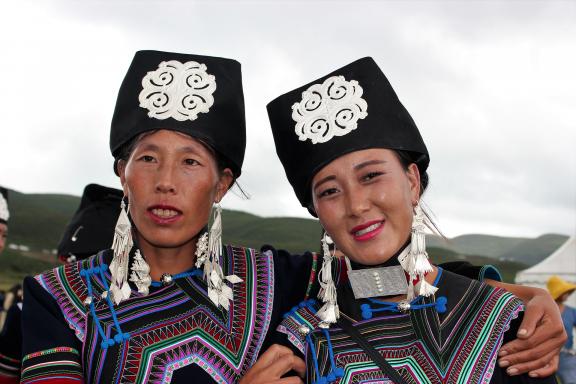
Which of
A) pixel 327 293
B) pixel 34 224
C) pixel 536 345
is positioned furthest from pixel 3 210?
pixel 34 224

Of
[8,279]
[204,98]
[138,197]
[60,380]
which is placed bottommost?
[8,279]

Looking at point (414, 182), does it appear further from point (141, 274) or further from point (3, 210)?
point (3, 210)

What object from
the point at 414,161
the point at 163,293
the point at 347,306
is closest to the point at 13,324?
the point at 163,293

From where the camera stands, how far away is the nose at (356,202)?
245 centimetres

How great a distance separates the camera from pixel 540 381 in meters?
2.32

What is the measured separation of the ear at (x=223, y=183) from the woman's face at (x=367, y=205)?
59 cm

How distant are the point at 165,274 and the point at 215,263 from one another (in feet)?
0.81

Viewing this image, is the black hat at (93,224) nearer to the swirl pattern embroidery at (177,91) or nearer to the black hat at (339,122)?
the swirl pattern embroidery at (177,91)

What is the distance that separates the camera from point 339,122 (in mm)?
2648

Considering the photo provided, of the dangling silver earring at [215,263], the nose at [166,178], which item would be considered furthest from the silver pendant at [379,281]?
the nose at [166,178]

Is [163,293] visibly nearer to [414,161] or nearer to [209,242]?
[209,242]

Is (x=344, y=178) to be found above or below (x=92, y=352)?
above

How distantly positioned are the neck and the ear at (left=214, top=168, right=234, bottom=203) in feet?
0.89

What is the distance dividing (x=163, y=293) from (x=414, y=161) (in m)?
1.35
